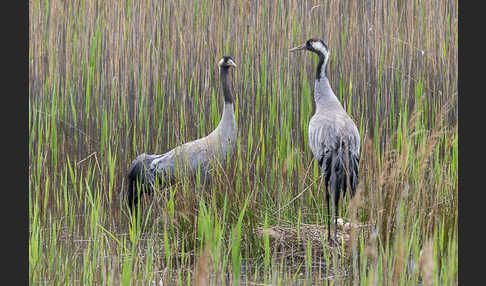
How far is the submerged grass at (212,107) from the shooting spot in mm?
4340

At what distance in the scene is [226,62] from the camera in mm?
4715

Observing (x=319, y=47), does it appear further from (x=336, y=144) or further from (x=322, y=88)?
(x=336, y=144)

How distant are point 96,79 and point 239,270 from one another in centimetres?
180

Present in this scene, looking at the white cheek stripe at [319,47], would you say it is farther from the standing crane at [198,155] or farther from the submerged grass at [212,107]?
the standing crane at [198,155]

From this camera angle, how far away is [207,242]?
3.91 meters

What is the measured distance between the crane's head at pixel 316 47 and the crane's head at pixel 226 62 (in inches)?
16.0

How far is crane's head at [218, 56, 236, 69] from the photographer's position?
470cm

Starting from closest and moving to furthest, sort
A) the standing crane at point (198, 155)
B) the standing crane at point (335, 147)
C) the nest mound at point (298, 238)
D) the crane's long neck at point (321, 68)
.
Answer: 1. the nest mound at point (298, 238)
2. the standing crane at point (335, 147)
3. the standing crane at point (198, 155)
4. the crane's long neck at point (321, 68)

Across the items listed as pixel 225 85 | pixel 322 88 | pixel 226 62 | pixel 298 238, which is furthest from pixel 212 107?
pixel 298 238

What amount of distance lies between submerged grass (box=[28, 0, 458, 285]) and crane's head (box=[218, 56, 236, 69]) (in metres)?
0.19

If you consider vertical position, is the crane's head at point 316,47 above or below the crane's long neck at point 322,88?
above

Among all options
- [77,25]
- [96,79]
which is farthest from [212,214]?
[77,25]

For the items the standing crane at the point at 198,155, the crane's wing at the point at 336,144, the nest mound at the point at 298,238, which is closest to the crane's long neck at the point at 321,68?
the crane's wing at the point at 336,144

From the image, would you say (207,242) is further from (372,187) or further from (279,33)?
(279,33)
